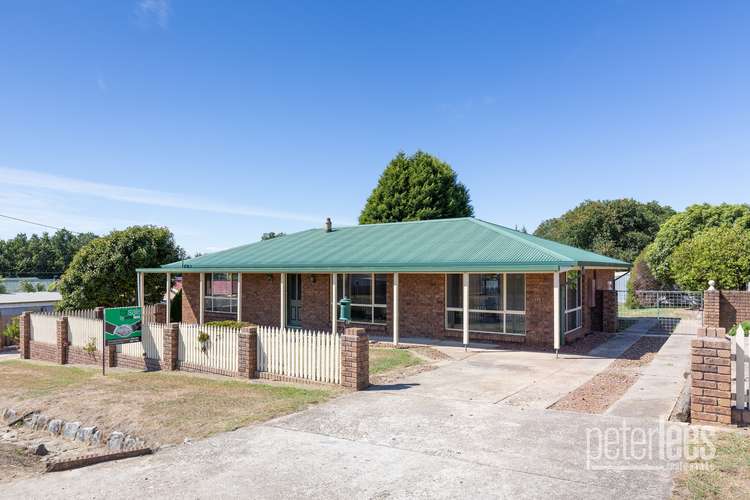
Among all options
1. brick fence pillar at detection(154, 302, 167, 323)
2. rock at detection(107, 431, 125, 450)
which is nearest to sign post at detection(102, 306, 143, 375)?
brick fence pillar at detection(154, 302, 167, 323)

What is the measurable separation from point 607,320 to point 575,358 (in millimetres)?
6421

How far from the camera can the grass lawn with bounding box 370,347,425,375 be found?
39.8 ft

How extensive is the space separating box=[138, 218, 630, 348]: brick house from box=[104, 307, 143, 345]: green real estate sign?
5.71 metres

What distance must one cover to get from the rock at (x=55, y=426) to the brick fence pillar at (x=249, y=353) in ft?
11.5

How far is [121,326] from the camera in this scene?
45.4 feet

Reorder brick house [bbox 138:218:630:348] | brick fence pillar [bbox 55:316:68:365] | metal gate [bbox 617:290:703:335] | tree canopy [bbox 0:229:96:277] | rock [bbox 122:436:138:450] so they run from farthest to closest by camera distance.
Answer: tree canopy [bbox 0:229:96:277] < metal gate [bbox 617:290:703:335] < brick fence pillar [bbox 55:316:68:365] < brick house [bbox 138:218:630:348] < rock [bbox 122:436:138:450]

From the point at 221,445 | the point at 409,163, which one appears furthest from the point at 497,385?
the point at 409,163

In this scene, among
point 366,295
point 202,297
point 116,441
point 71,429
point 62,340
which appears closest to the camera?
point 116,441

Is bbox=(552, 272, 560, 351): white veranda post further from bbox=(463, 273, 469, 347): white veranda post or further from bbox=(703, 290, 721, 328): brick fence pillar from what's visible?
bbox=(703, 290, 721, 328): brick fence pillar

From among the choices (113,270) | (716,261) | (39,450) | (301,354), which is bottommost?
(39,450)

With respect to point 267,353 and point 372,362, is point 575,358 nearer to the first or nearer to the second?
point 372,362

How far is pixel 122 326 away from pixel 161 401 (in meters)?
5.29

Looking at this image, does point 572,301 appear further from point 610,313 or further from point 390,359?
point 390,359

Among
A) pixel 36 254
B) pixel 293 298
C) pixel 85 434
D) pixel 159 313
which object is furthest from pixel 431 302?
pixel 36 254
